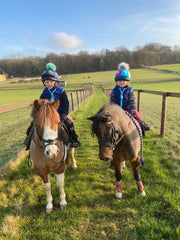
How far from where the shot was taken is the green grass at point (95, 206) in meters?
2.45

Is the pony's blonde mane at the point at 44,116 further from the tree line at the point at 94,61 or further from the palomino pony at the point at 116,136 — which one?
the tree line at the point at 94,61

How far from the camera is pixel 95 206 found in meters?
2.99

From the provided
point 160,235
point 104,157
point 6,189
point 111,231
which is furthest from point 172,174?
point 6,189

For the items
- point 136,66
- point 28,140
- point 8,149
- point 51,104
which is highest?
point 136,66

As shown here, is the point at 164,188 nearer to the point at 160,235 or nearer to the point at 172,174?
the point at 172,174

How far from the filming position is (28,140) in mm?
3311

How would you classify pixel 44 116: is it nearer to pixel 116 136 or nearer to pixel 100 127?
pixel 100 127

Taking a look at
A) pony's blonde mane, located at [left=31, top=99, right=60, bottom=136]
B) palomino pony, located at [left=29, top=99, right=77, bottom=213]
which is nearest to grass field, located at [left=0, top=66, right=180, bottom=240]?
palomino pony, located at [left=29, top=99, right=77, bottom=213]

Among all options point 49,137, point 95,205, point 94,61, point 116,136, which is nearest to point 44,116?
point 49,137

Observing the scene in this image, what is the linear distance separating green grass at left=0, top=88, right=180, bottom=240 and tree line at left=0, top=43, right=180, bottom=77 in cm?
9926

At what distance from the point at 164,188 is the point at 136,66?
102 m

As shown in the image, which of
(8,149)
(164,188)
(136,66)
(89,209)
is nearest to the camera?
(89,209)

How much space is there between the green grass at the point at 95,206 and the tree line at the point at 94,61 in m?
99.3

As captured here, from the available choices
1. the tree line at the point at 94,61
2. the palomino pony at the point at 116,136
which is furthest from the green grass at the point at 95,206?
the tree line at the point at 94,61
